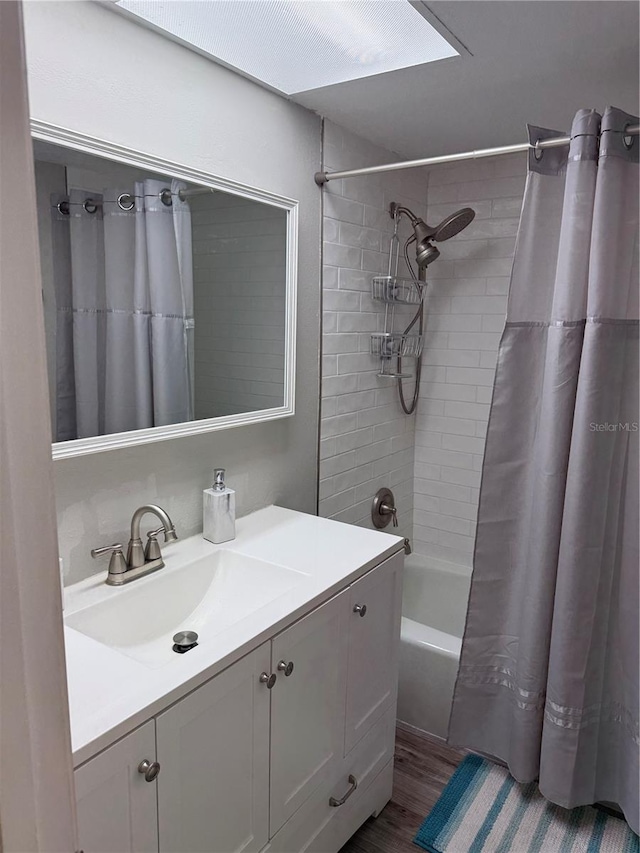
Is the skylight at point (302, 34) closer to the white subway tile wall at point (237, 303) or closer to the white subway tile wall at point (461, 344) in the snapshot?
the white subway tile wall at point (237, 303)

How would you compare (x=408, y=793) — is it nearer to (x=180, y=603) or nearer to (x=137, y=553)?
(x=180, y=603)

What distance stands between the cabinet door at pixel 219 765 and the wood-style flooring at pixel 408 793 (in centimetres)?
61

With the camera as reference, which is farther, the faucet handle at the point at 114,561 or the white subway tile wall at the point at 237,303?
the white subway tile wall at the point at 237,303

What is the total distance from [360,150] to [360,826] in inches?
91.4

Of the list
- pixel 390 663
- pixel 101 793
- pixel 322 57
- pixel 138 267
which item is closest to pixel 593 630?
pixel 390 663

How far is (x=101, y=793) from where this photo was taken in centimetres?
100

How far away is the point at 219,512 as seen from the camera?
1.76 m

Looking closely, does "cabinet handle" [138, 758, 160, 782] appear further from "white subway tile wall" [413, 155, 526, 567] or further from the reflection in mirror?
"white subway tile wall" [413, 155, 526, 567]

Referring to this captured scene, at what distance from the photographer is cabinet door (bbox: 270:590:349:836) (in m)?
1.41

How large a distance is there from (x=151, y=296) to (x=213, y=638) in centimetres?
86

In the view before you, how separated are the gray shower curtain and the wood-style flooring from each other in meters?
0.30

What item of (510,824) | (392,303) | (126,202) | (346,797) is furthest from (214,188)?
(510,824)

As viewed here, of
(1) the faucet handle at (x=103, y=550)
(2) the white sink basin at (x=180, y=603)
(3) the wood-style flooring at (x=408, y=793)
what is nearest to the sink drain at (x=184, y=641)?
(2) the white sink basin at (x=180, y=603)

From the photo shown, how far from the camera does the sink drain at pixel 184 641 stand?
4.83ft
